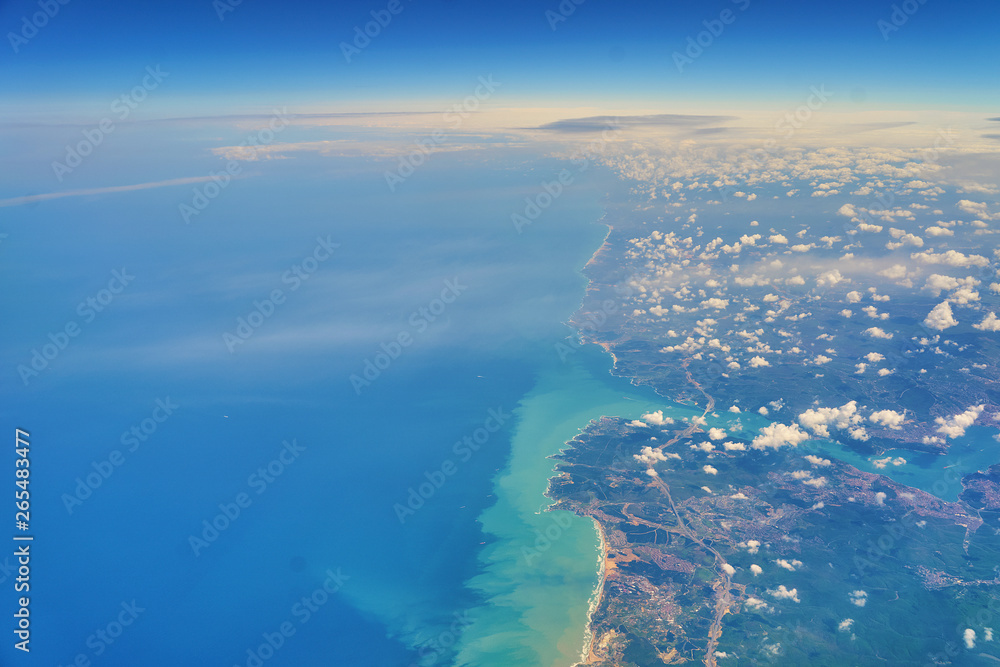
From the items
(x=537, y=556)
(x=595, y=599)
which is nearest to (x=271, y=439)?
(x=537, y=556)

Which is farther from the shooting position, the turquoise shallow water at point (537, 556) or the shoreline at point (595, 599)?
the turquoise shallow water at point (537, 556)

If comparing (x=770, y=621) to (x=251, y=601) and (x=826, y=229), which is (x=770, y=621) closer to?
(x=251, y=601)

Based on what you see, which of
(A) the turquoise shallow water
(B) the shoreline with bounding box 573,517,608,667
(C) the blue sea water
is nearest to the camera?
(B) the shoreline with bounding box 573,517,608,667

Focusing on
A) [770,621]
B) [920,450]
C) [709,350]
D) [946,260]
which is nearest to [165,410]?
[770,621]

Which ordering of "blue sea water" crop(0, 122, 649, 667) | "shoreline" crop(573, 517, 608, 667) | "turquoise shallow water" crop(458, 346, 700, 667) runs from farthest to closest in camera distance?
"blue sea water" crop(0, 122, 649, 667) < "turquoise shallow water" crop(458, 346, 700, 667) < "shoreline" crop(573, 517, 608, 667)

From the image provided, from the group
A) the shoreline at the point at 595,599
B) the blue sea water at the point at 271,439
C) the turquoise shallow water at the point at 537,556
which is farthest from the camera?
the blue sea water at the point at 271,439

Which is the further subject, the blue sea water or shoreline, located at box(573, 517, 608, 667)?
Answer: the blue sea water

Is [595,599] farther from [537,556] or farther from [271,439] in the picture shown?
[271,439]

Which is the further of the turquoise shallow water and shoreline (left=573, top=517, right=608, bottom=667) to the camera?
the turquoise shallow water
